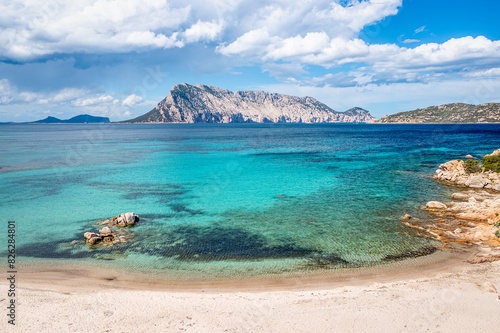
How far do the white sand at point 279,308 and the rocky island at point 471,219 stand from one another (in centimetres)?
497

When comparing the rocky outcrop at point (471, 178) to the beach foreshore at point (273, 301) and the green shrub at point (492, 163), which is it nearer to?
the green shrub at point (492, 163)

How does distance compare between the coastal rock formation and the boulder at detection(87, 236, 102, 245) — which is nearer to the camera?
the boulder at detection(87, 236, 102, 245)

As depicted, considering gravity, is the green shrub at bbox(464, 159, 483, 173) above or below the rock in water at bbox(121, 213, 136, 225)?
above

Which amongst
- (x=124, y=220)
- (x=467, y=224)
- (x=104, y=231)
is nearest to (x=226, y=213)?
(x=124, y=220)

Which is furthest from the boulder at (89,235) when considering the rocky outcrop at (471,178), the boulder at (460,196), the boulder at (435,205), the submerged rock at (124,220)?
the rocky outcrop at (471,178)

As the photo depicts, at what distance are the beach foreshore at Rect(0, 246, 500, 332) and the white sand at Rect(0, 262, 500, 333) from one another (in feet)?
0.14

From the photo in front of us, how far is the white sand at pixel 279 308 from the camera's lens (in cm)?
1212

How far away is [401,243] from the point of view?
2133 cm

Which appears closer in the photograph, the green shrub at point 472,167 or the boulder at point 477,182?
the boulder at point 477,182

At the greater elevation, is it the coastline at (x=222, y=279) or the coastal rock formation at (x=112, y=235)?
the coastal rock formation at (x=112, y=235)

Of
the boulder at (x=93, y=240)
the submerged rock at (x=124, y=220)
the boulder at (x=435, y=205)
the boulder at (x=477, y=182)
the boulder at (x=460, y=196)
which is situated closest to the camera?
the boulder at (x=93, y=240)

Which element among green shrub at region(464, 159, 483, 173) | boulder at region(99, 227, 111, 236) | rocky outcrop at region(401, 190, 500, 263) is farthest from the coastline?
green shrub at region(464, 159, 483, 173)

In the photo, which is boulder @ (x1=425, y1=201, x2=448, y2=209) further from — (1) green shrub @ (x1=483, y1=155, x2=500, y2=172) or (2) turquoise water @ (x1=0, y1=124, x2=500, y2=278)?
(1) green shrub @ (x1=483, y1=155, x2=500, y2=172)

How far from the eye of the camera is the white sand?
39.8 feet
